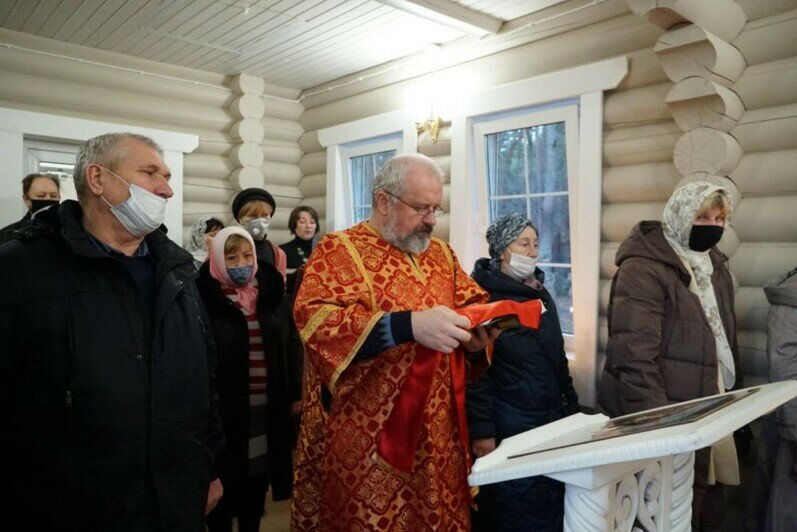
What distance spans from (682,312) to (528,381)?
0.70 metres

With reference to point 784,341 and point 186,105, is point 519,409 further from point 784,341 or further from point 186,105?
point 186,105

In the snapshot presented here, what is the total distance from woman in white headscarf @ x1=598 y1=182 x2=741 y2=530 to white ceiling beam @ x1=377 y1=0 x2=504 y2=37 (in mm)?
1992

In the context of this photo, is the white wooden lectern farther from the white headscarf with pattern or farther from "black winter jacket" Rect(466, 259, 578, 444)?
the white headscarf with pattern

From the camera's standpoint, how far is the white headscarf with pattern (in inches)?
101

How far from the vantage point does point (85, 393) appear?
5.12 ft

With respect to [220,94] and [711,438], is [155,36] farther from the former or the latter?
[711,438]

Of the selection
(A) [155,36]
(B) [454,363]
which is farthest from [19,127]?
(B) [454,363]

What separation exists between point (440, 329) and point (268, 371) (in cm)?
132

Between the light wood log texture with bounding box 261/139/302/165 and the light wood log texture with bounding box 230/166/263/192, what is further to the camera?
the light wood log texture with bounding box 261/139/302/165

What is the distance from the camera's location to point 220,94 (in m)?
5.61

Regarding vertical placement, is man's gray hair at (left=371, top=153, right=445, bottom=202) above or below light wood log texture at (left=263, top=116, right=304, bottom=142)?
below

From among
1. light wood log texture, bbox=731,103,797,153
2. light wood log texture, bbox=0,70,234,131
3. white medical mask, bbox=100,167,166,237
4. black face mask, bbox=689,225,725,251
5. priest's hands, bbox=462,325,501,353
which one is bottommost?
priest's hands, bbox=462,325,501,353

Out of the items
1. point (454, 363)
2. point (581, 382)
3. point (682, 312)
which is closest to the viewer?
point (454, 363)

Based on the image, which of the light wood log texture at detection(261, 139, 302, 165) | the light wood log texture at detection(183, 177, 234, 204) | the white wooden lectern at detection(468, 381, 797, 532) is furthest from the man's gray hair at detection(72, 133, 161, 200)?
the light wood log texture at detection(261, 139, 302, 165)
